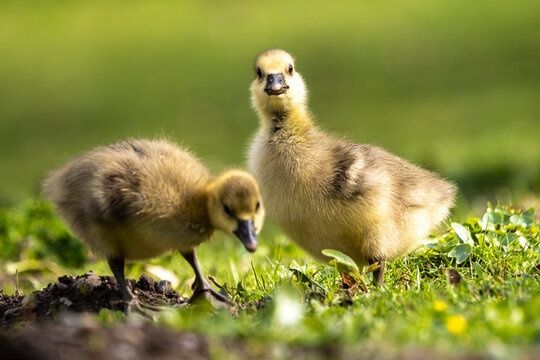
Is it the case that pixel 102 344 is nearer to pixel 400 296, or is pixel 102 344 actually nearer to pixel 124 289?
pixel 124 289

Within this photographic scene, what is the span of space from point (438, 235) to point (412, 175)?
18.7 inches

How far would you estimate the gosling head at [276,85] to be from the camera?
6.24 m

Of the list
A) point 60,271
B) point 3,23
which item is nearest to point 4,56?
point 3,23

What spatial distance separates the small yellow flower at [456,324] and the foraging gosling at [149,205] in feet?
3.28

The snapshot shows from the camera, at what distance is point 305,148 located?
20.0ft

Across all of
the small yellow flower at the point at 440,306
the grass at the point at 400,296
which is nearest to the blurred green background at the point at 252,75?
the grass at the point at 400,296

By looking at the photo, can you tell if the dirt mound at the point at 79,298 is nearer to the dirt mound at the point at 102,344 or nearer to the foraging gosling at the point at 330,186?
the foraging gosling at the point at 330,186

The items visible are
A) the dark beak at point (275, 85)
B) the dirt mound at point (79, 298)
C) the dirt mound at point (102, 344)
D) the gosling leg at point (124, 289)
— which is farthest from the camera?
the dark beak at point (275, 85)

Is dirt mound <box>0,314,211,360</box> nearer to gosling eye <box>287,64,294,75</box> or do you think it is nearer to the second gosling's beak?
the second gosling's beak

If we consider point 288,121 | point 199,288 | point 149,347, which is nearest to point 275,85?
point 288,121

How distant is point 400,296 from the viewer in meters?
5.13

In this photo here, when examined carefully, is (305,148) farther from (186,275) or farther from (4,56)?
(4,56)

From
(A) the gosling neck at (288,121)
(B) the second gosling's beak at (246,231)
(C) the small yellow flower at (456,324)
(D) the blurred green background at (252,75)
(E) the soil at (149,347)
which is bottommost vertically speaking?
(D) the blurred green background at (252,75)

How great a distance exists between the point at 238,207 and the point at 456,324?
1161 mm
